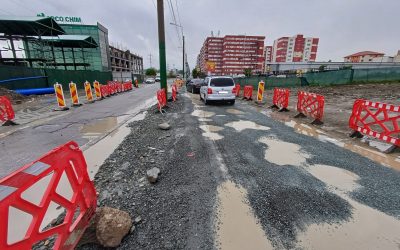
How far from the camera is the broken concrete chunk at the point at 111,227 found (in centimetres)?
233

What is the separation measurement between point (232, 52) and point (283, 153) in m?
136

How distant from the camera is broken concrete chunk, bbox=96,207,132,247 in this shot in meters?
2.33

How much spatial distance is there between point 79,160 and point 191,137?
391cm

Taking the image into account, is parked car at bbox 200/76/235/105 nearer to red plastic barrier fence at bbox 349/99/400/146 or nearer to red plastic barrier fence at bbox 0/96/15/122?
red plastic barrier fence at bbox 349/99/400/146

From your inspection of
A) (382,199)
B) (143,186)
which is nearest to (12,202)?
(143,186)

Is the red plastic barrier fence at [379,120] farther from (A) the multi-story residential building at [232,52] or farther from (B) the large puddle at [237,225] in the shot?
(A) the multi-story residential building at [232,52]

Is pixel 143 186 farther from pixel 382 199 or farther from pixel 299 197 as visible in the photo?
pixel 382 199

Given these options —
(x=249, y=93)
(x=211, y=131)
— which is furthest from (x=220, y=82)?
(x=211, y=131)

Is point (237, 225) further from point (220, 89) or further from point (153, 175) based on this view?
point (220, 89)

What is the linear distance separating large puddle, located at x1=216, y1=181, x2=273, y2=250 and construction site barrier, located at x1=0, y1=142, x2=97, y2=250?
1.67 m

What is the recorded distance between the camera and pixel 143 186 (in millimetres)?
3600

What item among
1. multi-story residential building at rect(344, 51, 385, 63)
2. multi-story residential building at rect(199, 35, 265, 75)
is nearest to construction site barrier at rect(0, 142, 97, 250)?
multi-story residential building at rect(199, 35, 265, 75)

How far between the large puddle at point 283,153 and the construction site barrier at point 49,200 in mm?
3688

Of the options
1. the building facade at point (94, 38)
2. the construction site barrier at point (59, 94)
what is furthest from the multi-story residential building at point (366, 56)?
the construction site barrier at point (59, 94)
